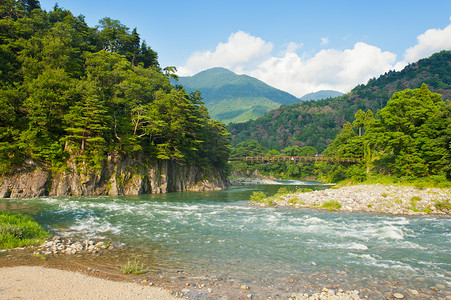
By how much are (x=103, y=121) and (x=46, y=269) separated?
27.5m

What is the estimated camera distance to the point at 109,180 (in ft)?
110

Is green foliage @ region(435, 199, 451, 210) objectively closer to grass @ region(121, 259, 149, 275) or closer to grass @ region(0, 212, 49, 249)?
grass @ region(121, 259, 149, 275)

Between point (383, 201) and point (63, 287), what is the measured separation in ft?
78.3

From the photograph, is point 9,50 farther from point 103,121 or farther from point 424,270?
point 424,270

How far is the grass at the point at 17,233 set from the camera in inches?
392

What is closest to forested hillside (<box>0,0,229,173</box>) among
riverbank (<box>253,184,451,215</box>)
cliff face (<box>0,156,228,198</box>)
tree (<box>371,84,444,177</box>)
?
cliff face (<box>0,156,228,198</box>)

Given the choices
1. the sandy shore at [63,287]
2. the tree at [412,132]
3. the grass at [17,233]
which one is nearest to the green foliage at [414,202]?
the tree at [412,132]

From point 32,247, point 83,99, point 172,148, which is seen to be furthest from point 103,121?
point 32,247

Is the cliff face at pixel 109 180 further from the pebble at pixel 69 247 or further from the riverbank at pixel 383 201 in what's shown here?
the pebble at pixel 69 247

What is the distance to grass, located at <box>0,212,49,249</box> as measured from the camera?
9.97 meters

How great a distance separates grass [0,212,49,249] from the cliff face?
56.8ft

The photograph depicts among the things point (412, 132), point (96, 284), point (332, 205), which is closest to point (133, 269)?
point (96, 284)

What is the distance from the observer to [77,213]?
737 inches

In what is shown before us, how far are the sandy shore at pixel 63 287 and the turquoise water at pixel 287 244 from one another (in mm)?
1977
